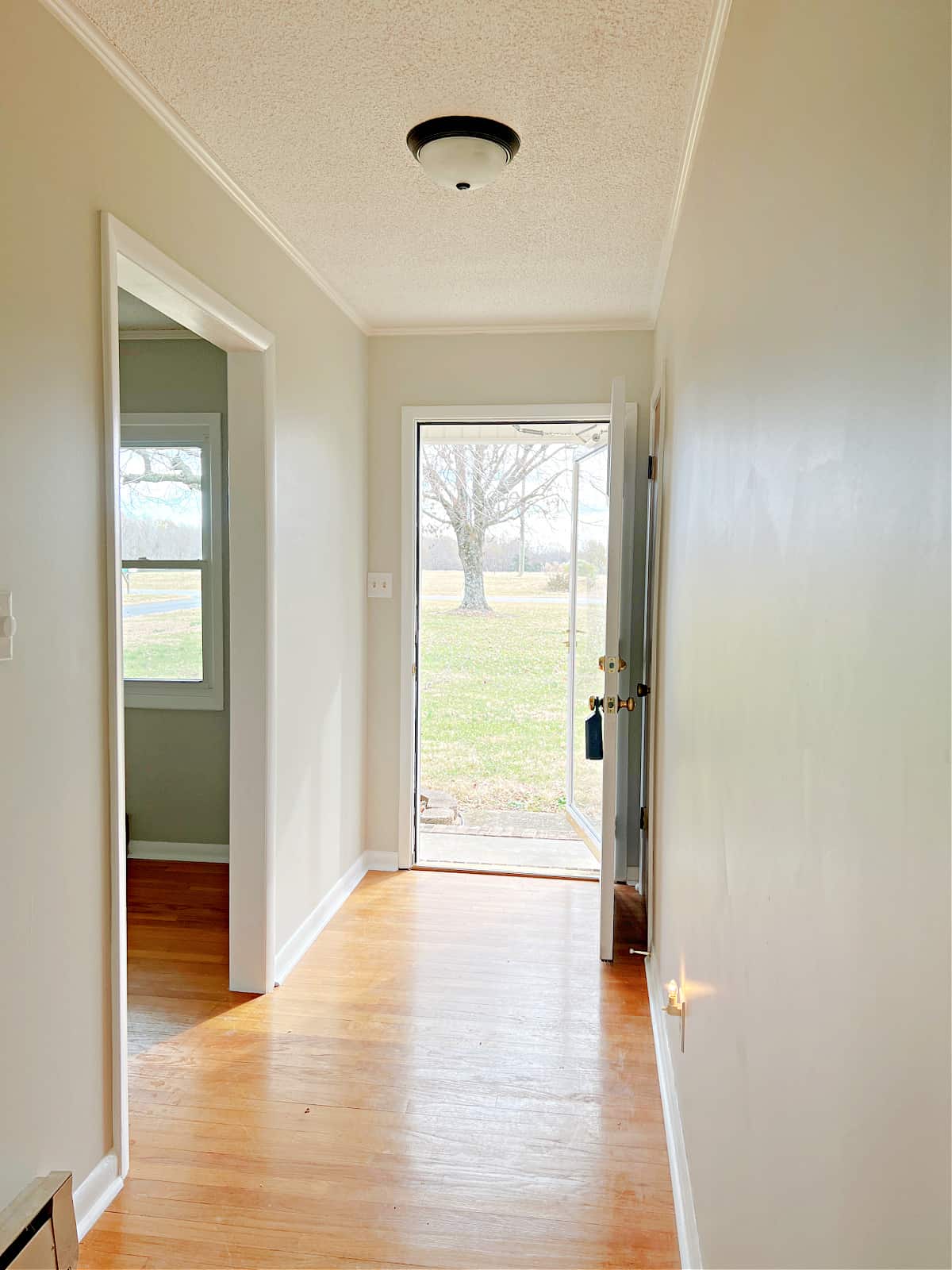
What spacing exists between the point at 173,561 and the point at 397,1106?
9.43 ft

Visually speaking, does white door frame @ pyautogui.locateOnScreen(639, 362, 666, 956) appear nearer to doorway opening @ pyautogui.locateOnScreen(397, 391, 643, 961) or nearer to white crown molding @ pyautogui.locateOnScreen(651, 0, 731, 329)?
white crown molding @ pyautogui.locateOnScreen(651, 0, 731, 329)

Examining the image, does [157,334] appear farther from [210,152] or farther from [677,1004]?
[677,1004]

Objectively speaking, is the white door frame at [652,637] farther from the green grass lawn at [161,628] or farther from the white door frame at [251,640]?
the green grass lawn at [161,628]

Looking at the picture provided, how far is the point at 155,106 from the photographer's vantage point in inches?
80.7

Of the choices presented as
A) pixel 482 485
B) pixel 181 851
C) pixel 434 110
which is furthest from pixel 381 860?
→ pixel 482 485

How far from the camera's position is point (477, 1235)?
1.87 m

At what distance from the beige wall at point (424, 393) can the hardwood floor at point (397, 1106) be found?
85 cm

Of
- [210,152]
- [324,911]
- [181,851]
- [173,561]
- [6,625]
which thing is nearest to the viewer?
[6,625]

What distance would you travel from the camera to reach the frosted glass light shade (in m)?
2.17

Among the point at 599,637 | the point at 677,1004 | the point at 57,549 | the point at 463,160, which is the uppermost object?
the point at 463,160

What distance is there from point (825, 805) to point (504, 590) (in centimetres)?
643

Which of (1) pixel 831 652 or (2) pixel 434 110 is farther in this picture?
(2) pixel 434 110

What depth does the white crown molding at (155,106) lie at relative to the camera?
1.72 m

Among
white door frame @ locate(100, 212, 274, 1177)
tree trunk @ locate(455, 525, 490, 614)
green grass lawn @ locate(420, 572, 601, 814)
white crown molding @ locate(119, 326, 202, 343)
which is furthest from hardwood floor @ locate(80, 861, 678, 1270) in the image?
tree trunk @ locate(455, 525, 490, 614)
